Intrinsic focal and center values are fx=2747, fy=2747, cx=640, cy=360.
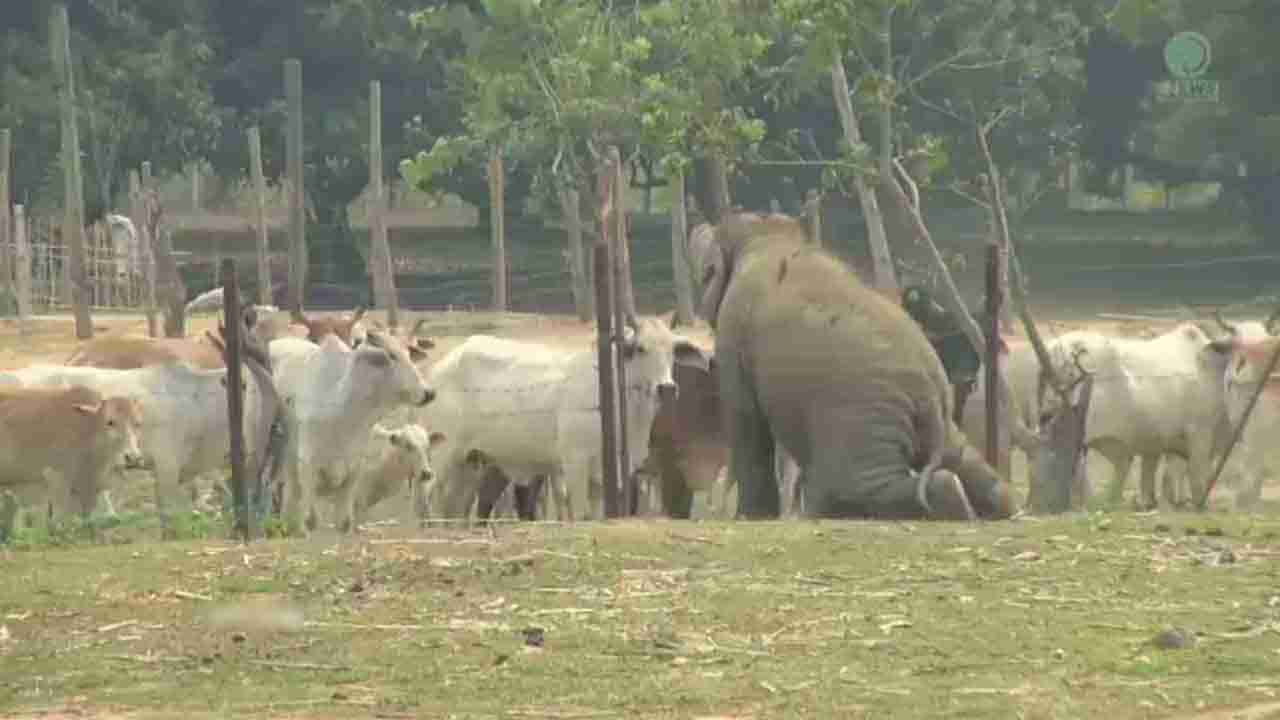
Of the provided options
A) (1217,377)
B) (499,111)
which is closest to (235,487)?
(1217,377)

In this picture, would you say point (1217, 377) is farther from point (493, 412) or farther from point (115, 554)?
point (115, 554)

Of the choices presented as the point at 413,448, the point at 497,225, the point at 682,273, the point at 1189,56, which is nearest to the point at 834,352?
the point at 413,448

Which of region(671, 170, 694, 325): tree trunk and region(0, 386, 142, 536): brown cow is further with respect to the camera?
region(671, 170, 694, 325): tree trunk

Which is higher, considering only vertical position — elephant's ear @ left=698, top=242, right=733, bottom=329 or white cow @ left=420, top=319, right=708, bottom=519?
elephant's ear @ left=698, top=242, right=733, bottom=329

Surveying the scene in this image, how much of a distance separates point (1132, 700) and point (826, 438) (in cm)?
634

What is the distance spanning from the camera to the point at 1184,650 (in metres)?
10.3

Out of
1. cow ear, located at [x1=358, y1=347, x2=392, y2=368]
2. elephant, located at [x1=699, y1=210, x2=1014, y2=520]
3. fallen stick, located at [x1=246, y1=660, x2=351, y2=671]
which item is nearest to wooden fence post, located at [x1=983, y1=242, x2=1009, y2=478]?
elephant, located at [x1=699, y1=210, x2=1014, y2=520]

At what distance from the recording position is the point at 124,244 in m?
43.4

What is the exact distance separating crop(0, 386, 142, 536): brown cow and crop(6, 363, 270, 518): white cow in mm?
848

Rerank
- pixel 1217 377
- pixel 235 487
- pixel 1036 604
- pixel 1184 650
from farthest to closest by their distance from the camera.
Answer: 1. pixel 1217 377
2. pixel 235 487
3. pixel 1036 604
4. pixel 1184 650

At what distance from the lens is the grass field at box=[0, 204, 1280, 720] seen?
31.7 ft

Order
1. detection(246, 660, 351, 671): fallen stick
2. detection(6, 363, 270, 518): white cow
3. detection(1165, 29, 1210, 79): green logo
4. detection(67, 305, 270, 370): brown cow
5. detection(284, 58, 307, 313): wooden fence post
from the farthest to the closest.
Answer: detection(284, 58, 307, 313): wooden fence post, detection(67, 305, 270, 370): brown cow, detection(1165, 29, 1210, 79): green logo, detection(6, 363, 270, 518): white cow, detection(246, 660, 351, 671): fallen stick

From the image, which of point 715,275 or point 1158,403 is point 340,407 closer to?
point 715,275

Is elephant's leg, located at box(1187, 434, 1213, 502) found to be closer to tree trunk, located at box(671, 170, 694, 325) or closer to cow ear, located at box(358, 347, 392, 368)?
cow ear, located at box(358, 347, 392, 368)
